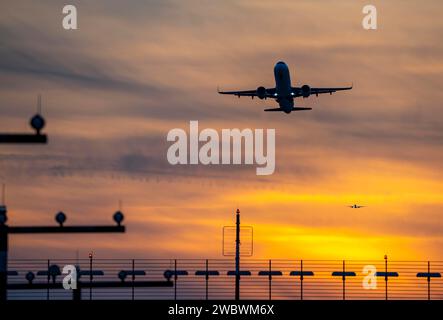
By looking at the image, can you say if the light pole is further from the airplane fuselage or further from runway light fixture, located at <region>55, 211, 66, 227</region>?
the airplane fuselage

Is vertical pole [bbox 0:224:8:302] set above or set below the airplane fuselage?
below

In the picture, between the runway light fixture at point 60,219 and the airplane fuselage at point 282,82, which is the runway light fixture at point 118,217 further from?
the airplane fuselage at point 282,82

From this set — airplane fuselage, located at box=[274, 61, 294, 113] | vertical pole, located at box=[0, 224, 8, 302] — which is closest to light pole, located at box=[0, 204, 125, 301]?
vertical pole, located at box=[0, 224, 8, 302]

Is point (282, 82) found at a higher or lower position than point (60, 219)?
higher

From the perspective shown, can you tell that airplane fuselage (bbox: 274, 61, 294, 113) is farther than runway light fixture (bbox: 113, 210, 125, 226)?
Yes

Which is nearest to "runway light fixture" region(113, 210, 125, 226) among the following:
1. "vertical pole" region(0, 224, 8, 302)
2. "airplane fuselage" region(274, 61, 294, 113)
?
"vertical pole" region(0, 224, 8, 302)

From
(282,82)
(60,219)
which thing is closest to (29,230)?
(60,219)

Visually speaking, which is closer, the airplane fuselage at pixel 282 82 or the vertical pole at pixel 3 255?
the vertical pole at pixel 3 255

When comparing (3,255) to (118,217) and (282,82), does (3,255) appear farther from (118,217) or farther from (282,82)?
(282,82)

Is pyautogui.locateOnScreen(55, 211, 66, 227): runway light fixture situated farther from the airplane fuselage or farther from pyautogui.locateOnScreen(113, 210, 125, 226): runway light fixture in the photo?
the airplane fuselage

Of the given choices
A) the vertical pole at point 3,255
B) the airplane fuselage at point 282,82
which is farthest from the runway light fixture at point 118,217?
the airplane fuselage at point 282,82
